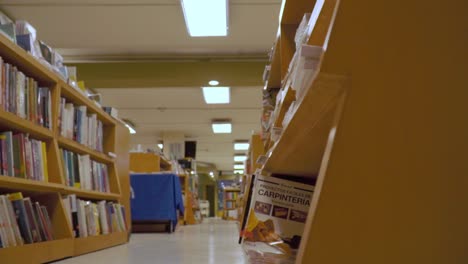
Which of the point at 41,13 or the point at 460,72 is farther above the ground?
the point at 41,13

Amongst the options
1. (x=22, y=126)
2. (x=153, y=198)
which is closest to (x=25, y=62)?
(x=22, y=126)

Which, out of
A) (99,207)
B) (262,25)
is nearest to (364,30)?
(99,207)

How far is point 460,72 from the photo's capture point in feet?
2.08

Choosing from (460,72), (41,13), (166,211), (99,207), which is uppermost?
(41,13)

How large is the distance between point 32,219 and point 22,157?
0.32 meters

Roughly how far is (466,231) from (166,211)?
5.26 meters

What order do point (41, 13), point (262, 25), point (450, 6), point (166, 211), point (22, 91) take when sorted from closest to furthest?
1. point (450, 6)
2. point (22, 91)
3. point (41, 13)
4. point (262, 25)
5. point (166, 211)

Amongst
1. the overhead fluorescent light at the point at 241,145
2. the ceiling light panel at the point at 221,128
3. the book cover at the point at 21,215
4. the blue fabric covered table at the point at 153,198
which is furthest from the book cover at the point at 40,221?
the overhead fluorescent light at the point at 241,145

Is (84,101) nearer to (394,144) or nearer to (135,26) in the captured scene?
(135,26)

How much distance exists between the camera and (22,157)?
7.00ft

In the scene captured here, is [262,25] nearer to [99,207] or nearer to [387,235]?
[99,207]

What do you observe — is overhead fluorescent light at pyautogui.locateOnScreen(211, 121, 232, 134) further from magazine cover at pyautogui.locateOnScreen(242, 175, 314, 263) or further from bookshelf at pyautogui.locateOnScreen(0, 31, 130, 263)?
magazine cover at pyautogui.locateOnScreen(242, 175, 314, 263)

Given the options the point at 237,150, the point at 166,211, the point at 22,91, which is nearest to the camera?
the point at 22,91

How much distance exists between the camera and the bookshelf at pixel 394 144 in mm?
628
